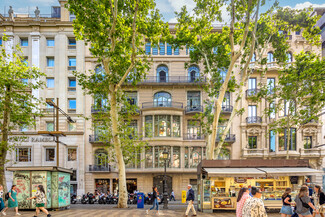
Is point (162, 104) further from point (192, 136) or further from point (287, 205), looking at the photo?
point (287, 205)

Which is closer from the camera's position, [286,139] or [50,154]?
[286,139]

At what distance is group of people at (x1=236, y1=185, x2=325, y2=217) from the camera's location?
6.14m

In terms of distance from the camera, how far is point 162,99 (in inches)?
1286

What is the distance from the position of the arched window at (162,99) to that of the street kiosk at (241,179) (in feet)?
52.1

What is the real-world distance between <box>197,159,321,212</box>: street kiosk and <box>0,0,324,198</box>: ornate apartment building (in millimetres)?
13622

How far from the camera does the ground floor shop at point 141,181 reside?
30938 millimetres

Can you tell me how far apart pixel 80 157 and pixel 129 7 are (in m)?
18.9

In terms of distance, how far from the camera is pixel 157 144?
3039 cm

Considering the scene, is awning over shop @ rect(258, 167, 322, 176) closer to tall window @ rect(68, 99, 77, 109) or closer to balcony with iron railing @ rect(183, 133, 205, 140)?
balcony with iron railing @ rect(183, 133, 205, 140)

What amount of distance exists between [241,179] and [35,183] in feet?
40.8

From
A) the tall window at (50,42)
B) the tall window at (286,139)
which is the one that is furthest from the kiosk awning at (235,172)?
the tall window at (50,42)

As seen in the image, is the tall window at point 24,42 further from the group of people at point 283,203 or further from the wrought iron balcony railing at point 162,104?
the group of people at point 283,203

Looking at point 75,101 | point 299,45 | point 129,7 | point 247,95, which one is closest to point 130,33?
point 129,7

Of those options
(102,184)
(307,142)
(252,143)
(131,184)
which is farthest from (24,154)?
(307,142)
